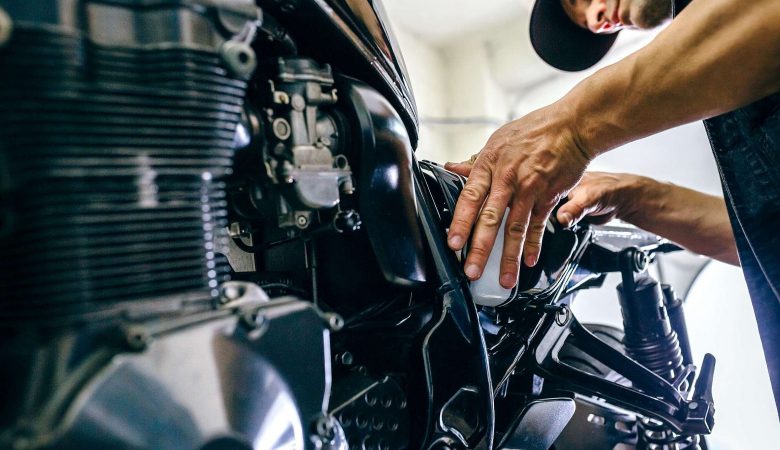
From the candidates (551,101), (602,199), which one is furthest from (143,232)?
(551,101)

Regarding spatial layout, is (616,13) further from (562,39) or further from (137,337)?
(137,337)

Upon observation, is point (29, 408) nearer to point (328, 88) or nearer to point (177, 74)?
point (177, 74)

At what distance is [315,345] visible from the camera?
1.67ft

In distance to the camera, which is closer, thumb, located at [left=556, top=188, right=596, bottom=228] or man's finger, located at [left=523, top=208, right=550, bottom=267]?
man's finger, located at [left=523, top=208, right=550, bottom=267]

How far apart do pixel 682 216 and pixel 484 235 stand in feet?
2.63

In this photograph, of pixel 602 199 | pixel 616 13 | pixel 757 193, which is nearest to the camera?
pixel 757 193

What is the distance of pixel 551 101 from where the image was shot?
3424 millimetres

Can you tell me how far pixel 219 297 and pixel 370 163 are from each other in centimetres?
24

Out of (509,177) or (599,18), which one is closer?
(509,177)

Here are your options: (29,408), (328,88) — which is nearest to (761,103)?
(328,88)

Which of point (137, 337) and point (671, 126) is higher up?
point (671, 126)

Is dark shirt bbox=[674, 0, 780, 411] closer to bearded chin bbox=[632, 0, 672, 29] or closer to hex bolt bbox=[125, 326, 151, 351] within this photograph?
bearded chin bbox=[632, 0, 672, 29]

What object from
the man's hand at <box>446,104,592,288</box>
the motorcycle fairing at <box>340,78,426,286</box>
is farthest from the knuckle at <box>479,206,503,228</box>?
the motorcycle fairing at <box>340,78,426,286</box>

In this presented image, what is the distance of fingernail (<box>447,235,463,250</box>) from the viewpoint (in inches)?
30.4
